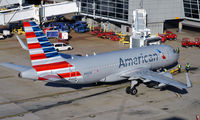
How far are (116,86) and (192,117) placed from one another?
13560 millimetres

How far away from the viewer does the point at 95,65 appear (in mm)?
41625

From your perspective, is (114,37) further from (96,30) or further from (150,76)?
(150,76)

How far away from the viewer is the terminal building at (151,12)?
76625 mm

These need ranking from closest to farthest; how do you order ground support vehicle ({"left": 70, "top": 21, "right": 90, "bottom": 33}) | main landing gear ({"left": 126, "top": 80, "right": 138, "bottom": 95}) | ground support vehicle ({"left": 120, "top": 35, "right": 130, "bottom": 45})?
main landing gear ({"left": 126, "top": 80, "right": 138, "bottom": 95}) < ground support vehicle ({"left": 120, "top": 35, "right": 130, "bottom": 45}) < ground support vehicle ({"left": 70, "top": 21, "right": 90, "bottom": 33})

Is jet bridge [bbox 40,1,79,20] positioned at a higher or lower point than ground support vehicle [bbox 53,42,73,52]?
higher

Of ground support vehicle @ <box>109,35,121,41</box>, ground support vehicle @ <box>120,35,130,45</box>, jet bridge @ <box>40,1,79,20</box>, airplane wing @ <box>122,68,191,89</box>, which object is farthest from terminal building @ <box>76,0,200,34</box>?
airplane wing @ <box>122,68,191,89</box>

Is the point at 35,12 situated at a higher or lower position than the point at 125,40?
higher

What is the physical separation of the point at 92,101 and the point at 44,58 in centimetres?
820

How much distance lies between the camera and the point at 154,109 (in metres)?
37.0

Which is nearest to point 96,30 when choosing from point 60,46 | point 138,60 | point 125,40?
point 125,40

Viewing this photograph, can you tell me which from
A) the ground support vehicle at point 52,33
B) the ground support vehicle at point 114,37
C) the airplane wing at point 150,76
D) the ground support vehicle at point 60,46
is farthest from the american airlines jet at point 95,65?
the ground support vehicle at point 52,33

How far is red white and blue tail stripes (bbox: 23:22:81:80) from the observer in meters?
35.8

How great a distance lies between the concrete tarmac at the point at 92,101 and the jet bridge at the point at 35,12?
103 ft

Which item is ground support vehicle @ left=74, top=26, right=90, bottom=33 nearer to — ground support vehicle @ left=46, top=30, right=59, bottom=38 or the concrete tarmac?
ground support vehicle @ left=46, top=30, right=59, bottom=38
